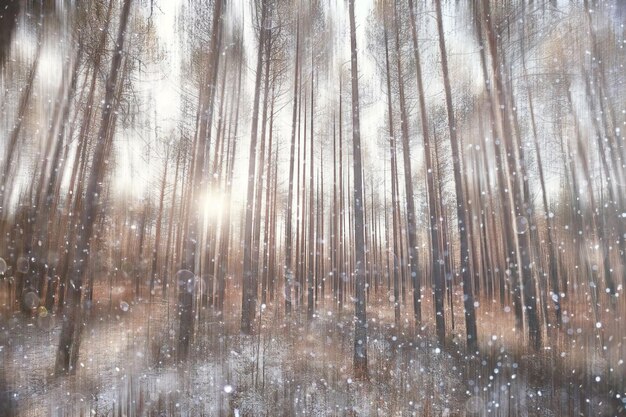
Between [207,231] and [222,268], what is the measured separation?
4.81ft

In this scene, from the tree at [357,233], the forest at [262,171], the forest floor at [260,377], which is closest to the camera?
the forest floor at [260,377]

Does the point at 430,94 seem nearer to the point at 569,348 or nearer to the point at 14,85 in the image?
the point at 569,348

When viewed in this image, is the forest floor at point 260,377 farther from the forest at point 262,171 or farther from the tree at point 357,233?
the tree at point 357,233

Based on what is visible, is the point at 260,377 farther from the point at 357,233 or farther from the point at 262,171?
the point at 262,171

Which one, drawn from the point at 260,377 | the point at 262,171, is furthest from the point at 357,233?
the point at 260,377

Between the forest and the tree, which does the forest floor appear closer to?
the forest

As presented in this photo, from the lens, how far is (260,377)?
3.28 meters

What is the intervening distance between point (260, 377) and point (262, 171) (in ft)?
9.18

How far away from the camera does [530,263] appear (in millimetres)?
3988

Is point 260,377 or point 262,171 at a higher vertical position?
point 262,171

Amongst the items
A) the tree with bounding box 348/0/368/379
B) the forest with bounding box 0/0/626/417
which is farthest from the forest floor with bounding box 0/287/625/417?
the tree with bounding box 348/0/368/379

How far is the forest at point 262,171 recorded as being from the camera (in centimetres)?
321

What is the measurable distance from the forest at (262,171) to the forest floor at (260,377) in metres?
0.02

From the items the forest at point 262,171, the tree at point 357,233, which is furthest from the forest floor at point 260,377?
the tree at point 357,233
